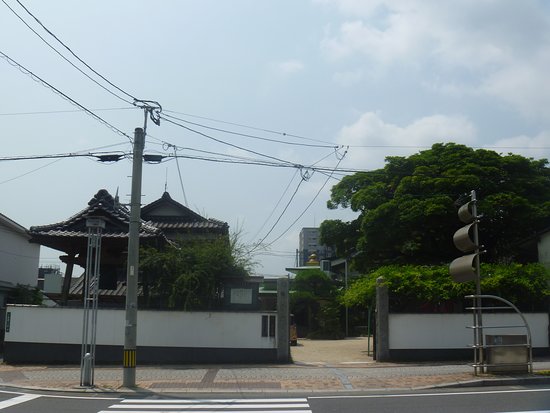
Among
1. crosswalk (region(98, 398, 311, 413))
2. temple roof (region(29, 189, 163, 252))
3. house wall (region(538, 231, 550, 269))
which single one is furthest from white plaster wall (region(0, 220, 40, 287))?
house wall (region(538, 231, 550, 269))

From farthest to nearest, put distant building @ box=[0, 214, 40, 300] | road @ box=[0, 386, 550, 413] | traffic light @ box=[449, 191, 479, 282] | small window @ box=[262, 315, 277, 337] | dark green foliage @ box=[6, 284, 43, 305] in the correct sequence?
distant building @ box=[0, 214, 40, 300]
dark green foliage @ box=[6, 284, 43, 305]
small window @ box=[262, 315, 277, 337]
traffic light @ box=[449, 191, 479, 282]
road @ box=[0, 386, 550, 413]

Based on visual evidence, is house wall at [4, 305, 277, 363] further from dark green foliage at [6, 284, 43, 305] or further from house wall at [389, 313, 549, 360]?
dark green foliage at [6, 284, 43, 305]

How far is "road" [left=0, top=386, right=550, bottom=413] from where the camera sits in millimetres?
10898

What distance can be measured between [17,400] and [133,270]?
167 inches

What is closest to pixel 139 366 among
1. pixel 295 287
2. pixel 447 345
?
pixel 447 345

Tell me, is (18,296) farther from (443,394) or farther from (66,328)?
(443,394)

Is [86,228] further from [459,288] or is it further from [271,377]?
[459,288]

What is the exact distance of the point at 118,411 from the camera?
36.4 ft

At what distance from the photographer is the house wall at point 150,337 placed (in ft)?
61.8

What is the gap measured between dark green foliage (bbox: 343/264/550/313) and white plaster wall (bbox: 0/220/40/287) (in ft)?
63.6

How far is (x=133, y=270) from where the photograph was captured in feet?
50.5

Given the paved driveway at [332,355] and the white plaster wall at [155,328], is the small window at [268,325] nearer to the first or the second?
the white plaster wall at [155,328]

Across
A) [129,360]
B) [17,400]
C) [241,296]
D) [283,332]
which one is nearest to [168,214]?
[241,296]

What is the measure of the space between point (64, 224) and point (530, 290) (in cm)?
1612
